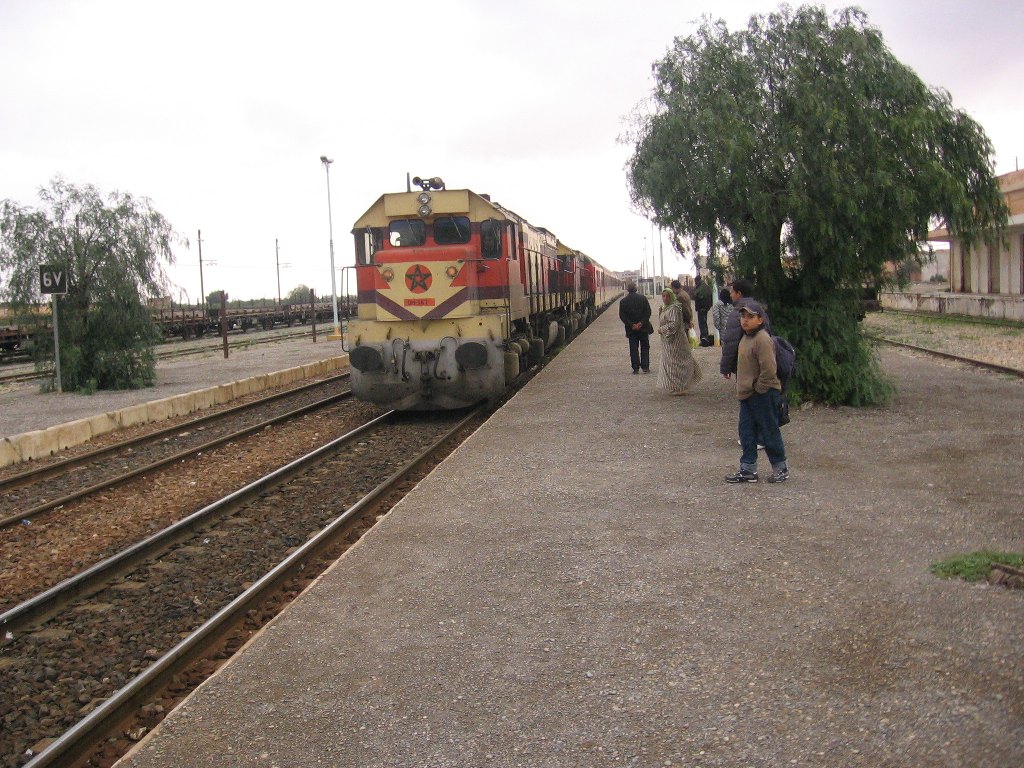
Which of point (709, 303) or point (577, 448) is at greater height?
point (709, 303)

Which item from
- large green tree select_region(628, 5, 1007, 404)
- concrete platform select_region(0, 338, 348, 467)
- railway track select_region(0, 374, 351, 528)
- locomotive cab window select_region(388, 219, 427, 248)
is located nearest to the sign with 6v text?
concrete platform select_region(0, 338, 348, 467)

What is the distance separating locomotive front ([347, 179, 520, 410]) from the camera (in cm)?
1272

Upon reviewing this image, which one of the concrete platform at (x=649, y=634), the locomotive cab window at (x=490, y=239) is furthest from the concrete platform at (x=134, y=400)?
the concrete platform at (x=649, y=634)

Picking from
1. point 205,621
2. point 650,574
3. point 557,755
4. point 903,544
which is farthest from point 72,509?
point 903,544

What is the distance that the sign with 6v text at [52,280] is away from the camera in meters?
16.4

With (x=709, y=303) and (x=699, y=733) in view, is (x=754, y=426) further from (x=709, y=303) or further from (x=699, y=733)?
(x=709, y=303)

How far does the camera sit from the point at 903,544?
5770 mm

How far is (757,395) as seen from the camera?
7.59 metres

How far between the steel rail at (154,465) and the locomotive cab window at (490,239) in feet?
13.1

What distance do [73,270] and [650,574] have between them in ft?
52.4

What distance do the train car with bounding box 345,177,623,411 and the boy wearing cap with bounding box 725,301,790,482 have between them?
539cm

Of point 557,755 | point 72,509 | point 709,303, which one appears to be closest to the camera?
point 557,755

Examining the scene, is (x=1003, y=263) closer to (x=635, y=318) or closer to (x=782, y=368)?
(x=635, y=318)

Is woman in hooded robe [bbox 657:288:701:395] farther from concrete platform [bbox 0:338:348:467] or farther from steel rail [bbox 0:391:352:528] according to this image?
concrete platform [bbox 0:338:348:467]
